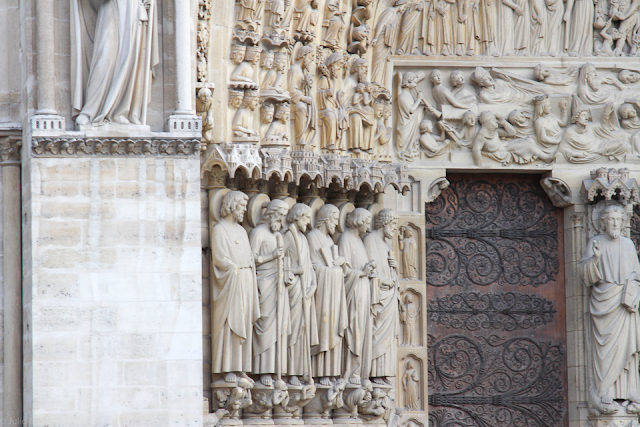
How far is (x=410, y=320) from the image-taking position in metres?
12.1

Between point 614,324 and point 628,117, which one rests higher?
point 628,117

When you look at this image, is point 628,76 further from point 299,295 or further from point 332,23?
point 299,295

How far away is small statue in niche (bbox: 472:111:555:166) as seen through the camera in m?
12.3

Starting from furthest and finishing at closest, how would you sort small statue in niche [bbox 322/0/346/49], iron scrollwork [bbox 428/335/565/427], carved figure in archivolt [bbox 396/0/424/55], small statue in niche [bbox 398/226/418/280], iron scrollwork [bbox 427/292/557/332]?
iron scrollwork [bbox 427/292/557/332] < iron scrollwork [bbox 428/335/565/427] < carved figure in archivolt [bbox 396/0/424/55] < small statue in niche [bbox 398/226/418/280] < small statue in niche [bbox 322/0/346/49]

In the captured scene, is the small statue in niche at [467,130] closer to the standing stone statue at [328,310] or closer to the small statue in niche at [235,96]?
the standing stone statue at [328,310]

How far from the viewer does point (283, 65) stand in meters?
10.8

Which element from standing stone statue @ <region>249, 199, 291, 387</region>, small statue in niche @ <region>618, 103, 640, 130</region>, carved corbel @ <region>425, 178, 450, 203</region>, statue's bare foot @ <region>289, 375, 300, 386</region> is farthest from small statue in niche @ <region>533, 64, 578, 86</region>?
statue's bare foot @ <region>289, 375, 300, 386</region>

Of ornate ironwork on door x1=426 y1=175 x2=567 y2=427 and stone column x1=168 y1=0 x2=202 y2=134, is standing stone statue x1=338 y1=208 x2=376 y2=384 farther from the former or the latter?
stone column x1=168 y1=0 x2=202 y2=134

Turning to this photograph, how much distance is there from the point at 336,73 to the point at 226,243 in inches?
87.2

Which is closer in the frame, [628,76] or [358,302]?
[358,302]

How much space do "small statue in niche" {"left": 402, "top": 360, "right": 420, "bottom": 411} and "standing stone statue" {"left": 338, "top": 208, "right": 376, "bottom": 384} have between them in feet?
2.94

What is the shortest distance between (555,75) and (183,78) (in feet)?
15.5

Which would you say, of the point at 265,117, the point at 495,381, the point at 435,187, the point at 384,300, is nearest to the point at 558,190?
the point at 435,187

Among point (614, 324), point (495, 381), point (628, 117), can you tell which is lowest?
point (495, 381)
